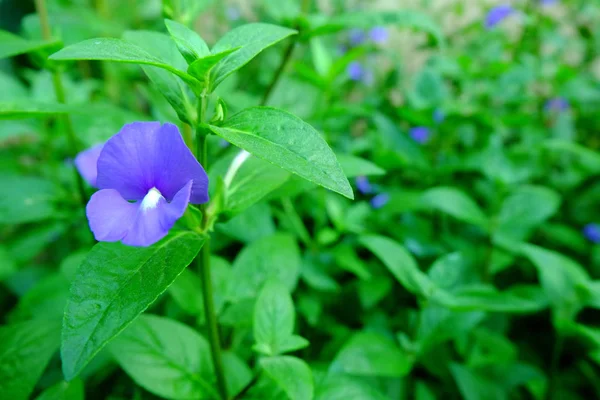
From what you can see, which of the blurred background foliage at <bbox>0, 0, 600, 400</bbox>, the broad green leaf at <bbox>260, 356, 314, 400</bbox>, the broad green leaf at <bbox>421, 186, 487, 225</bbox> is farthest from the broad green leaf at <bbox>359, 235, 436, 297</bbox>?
the broad green leaf at <bbox>260, 356, 314, 400</bbox>

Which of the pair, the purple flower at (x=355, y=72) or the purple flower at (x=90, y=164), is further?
the purple flower at (x=355, y=72)

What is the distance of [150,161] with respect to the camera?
1.92ft

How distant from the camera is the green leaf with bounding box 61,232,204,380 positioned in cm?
53

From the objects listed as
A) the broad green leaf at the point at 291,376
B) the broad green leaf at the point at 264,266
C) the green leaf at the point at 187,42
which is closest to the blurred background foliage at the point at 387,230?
the broad green leaf at the point at 264,266

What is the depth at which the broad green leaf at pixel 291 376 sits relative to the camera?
0.70 m

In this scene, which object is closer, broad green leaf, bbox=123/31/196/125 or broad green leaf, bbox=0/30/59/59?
broad green leaf, bbox=123/31/196/125

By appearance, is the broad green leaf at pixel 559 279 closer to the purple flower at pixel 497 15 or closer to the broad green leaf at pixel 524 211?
the broad green leaf at pixel 524 211

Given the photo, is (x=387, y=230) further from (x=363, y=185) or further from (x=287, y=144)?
(x=287, y=144)

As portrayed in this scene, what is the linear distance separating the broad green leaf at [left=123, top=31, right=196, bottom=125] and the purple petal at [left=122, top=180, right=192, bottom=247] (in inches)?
5.8

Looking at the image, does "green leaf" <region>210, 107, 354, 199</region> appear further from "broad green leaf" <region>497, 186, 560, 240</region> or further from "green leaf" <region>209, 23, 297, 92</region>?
"broad green leaf" <region>497, 186, 560, 240</region>

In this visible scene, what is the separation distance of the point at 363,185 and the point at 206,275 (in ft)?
3.39

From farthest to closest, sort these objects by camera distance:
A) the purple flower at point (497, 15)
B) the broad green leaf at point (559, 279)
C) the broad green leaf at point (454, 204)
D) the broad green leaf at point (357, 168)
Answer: the purple flower at point (497, 15), the broad green leaf at point (454, 204), the broad green leaf at point (559, 279), the broad green leaf at point (357, 168)

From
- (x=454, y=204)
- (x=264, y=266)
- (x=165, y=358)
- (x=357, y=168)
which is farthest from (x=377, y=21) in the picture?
(x=165, y=358)

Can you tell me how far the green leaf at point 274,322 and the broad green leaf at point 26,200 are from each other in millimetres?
687
